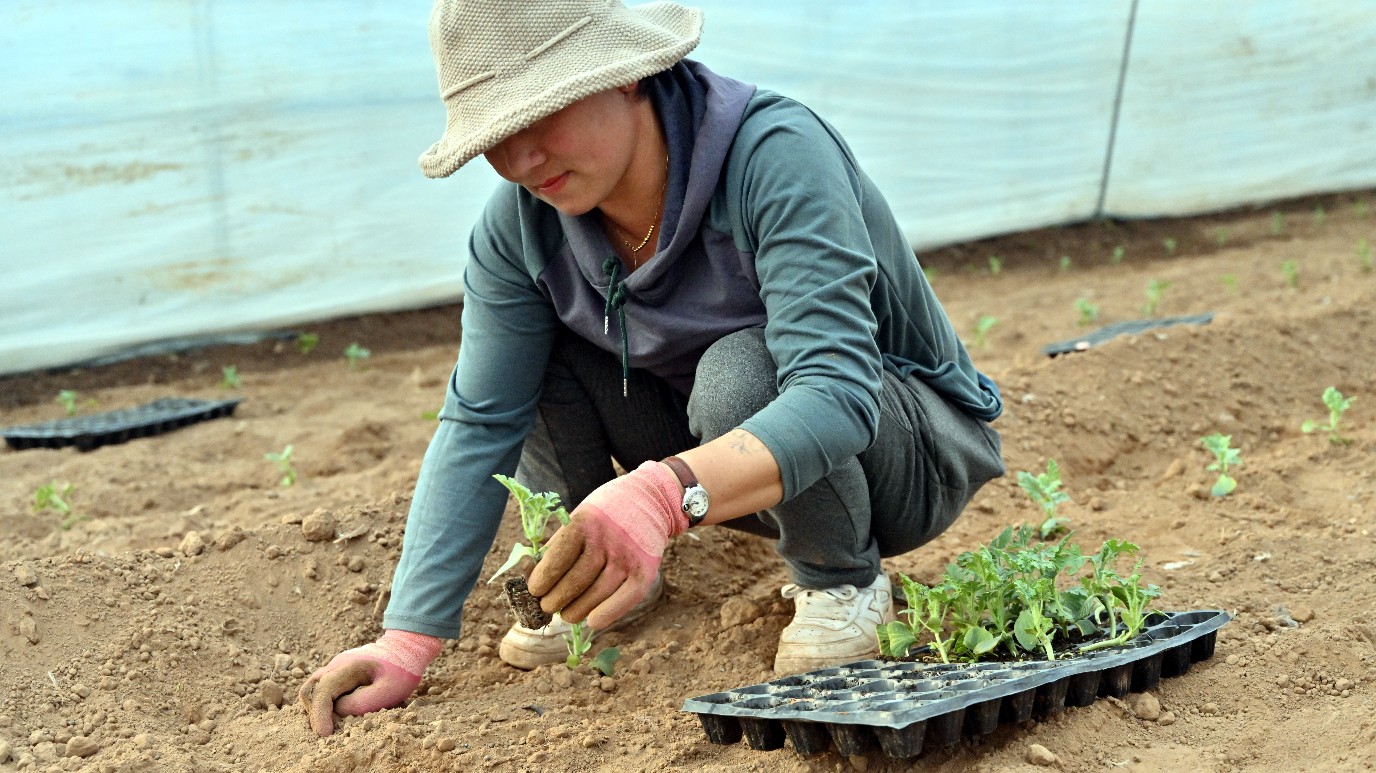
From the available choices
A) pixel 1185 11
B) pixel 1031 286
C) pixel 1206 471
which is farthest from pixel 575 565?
pixel 1185 11

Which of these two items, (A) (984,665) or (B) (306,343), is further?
(B) (306,343)

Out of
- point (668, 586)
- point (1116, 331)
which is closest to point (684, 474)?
point (668, 586)

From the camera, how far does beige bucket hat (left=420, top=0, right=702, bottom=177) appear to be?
182cm

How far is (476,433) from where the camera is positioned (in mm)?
2244

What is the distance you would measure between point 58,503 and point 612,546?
240cm

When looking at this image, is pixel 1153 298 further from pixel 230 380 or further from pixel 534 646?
pixel 230 380

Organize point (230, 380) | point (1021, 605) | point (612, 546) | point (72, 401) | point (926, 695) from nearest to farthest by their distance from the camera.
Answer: point (612, 546), point (926, 695), point (1021, 605), point (72, 401), point (230, 380)

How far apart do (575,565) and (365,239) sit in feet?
13.5

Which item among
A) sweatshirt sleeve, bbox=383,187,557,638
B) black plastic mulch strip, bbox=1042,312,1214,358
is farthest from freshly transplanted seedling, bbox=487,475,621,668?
black plastic mulch strip, bbox=1042,312,1214,358

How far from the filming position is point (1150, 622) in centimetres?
221

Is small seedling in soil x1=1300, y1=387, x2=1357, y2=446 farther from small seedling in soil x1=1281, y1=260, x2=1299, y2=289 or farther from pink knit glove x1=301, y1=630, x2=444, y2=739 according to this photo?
pink knit glove x1=301, y1=630, x2=444, y2=739

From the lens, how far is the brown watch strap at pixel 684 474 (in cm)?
169

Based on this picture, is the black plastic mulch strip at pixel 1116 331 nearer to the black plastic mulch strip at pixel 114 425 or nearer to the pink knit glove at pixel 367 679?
the pink knit glove at pixel 367 679

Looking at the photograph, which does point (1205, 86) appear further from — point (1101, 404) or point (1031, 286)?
point (1101, 404)
